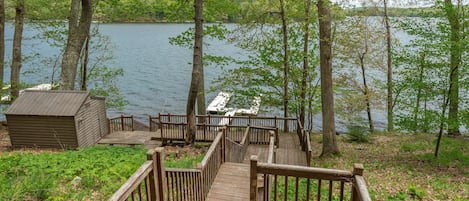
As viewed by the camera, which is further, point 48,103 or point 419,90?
point 48,103

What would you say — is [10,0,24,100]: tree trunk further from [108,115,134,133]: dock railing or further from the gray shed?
[108,115,134,133]: dock railing

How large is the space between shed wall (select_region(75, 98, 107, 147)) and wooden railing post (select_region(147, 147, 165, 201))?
390 inches

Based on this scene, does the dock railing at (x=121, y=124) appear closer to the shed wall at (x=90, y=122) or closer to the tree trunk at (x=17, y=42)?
the shed wall at (x=90, y=122)

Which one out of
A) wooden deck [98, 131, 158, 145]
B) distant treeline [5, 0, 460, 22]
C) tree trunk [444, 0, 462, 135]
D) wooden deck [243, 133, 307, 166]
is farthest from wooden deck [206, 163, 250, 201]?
distant treeline [5, 0, 460, 22]

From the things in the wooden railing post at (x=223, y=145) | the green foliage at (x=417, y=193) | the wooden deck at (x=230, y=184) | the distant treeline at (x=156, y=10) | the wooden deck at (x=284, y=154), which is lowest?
the wooden deck at (x=284, y=154)

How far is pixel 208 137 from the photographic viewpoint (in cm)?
1302

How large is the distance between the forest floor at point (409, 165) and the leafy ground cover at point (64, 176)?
465 cm

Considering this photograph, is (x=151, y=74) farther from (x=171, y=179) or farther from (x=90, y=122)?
(x=171, y=179)

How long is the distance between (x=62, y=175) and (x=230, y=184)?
11.3 ft

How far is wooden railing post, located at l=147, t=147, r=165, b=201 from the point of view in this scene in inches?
150

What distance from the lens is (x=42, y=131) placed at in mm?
12422

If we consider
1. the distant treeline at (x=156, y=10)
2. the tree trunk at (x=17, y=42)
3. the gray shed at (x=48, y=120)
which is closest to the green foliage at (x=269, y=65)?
the distant treeline at (x=156, y=10)

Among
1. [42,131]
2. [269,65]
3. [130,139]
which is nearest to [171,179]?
[42,131]

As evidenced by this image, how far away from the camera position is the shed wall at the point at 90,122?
1286cm
